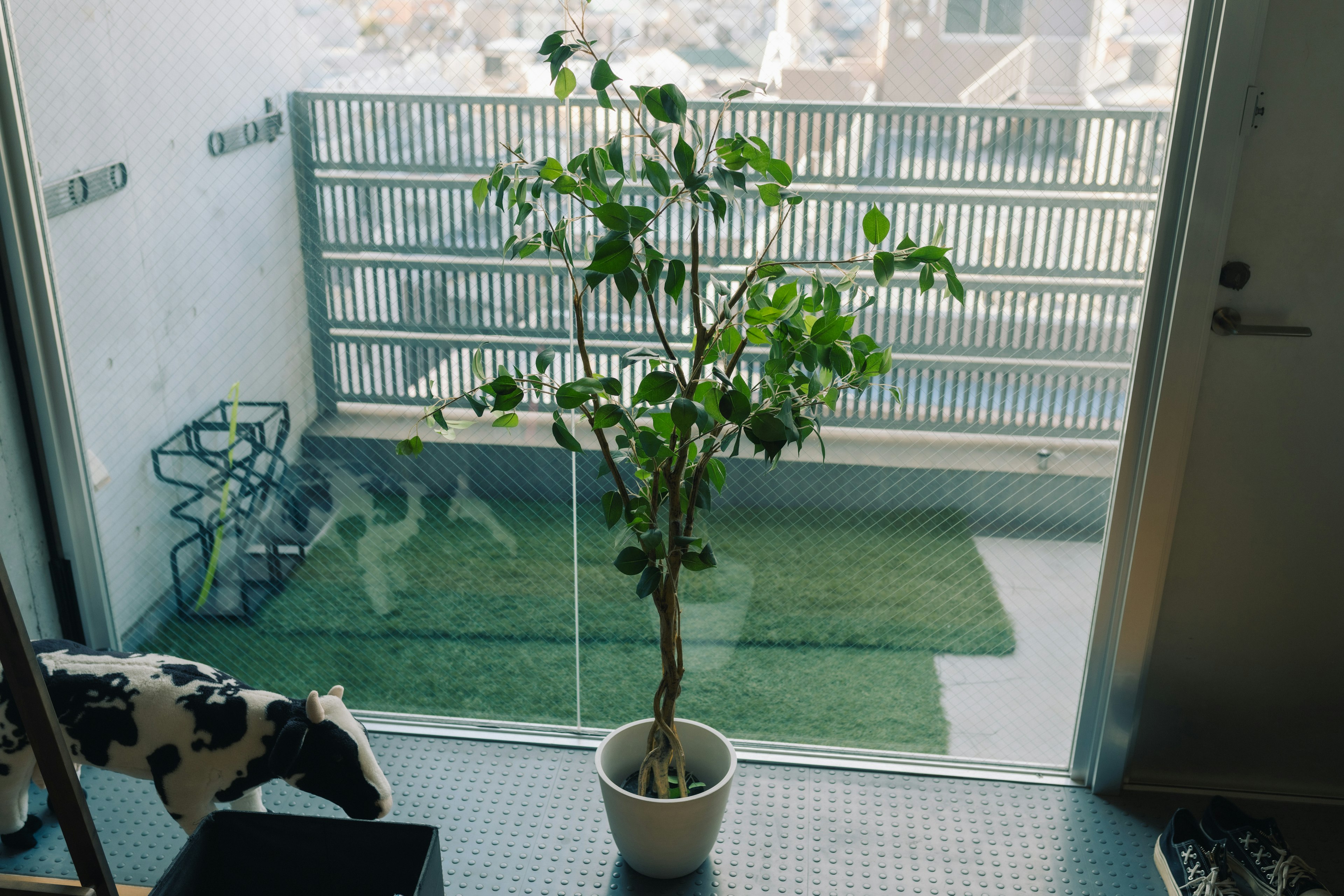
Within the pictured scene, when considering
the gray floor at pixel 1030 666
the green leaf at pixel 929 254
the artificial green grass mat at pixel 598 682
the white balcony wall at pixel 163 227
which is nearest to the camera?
the green leaf at pixel 929 254

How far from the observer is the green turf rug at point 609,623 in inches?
81.5

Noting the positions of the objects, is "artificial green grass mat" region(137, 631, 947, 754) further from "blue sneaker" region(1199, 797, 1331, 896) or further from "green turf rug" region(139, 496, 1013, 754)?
"blue sneaker" region(1199, 797, 1331, 896)

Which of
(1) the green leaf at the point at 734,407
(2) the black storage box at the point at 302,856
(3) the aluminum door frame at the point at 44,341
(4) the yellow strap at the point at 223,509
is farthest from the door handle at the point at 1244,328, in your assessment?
(3) the aluminum door frame at the point at 44,341

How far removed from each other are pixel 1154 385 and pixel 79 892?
1.75 meters

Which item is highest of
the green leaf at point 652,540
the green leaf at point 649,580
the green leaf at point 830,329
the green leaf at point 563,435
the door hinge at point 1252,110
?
the door hinge at point 1252,110

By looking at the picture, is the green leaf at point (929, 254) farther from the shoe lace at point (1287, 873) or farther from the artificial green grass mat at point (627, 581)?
Result: the shoe lace at point (1287, 873)

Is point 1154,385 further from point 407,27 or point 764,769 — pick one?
point 407,27

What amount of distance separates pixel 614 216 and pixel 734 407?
0.99 feet

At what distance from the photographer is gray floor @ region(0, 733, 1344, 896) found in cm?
189

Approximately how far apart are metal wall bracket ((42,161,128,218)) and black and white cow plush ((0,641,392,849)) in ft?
2.81

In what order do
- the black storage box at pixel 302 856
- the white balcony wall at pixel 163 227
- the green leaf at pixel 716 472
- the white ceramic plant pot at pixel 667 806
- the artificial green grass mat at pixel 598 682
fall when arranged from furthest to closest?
the artificial green grass mat at pixel 598 682
the white balcony wall at pixel 163 227
the white ceramic plant pot at pixel 667 806
the green leaf at pixel 716 472
the black storage box at pixel 302 856

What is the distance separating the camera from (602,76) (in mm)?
1510

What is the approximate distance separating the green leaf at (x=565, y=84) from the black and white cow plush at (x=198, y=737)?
101cm

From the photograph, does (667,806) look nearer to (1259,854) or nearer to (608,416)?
(608,416)
